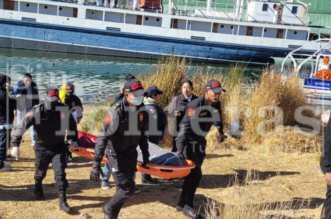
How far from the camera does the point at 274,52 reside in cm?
3184

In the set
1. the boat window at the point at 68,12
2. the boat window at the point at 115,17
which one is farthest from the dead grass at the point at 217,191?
the boat window at the point at 68,12

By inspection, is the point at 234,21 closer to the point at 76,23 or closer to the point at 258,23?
the point at 258,23

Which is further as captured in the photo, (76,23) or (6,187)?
(76,23)

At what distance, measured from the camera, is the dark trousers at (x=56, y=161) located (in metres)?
5.07

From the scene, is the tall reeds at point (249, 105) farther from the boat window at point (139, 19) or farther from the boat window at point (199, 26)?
the boat window at point (139, 19)

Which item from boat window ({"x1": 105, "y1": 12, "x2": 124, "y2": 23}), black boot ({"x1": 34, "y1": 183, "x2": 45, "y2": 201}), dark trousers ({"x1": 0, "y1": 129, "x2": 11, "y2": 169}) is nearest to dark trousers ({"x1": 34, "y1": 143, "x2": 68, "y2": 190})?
black boot ({"x1": 34, "y1": 183, "x2": 45, "y2": 201})

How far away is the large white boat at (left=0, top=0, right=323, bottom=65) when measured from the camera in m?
31.4

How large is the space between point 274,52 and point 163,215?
1134 inches

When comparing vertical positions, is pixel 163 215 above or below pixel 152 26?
below

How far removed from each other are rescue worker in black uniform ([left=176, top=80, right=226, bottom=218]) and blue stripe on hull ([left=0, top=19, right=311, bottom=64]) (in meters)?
26.5

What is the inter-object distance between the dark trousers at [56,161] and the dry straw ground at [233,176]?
0.40m

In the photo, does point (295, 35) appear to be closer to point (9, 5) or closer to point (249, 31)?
point (249, 31)

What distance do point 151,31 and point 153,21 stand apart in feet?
2.96

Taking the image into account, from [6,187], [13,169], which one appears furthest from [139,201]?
[13,169]
